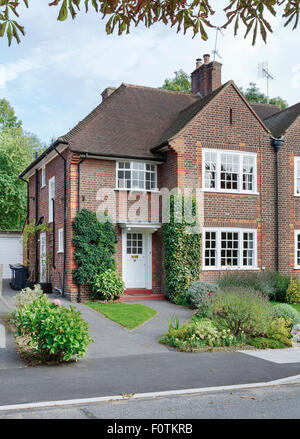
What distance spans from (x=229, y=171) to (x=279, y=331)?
882 cm

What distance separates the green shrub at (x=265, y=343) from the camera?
1157 centimetres

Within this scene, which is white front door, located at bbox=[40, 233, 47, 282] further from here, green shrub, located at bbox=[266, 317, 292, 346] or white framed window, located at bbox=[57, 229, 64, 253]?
green shrub, located at bbox=[266, 317, 292, 346]

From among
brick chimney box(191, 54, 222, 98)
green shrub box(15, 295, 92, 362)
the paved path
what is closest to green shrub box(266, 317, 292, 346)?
the paved path

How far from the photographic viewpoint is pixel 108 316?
14750 mm

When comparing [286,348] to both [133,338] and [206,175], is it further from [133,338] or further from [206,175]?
[206,175]

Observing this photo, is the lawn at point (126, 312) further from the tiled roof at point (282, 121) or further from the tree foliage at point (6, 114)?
the tree foliage at point (6, 114)

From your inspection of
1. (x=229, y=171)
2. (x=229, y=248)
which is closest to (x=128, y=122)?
(x=229, y=171)

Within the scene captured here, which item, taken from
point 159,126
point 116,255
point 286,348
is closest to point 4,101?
point 159,126

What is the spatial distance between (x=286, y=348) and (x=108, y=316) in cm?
543

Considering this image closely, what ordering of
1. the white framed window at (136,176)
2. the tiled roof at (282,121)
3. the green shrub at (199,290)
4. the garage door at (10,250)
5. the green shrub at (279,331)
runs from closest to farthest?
the green shrub at (279,331)
the green shrub at (199,290)
the white framed window at (136,176)
the tiled roof at (282,121)
the garage door at (10,250)

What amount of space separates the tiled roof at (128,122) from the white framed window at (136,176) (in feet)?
1.62

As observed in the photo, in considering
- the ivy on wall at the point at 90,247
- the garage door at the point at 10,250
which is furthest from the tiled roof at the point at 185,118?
the garage door at the point at 10,250

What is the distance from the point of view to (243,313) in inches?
475

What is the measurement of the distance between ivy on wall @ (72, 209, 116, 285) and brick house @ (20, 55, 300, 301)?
0.35 m
